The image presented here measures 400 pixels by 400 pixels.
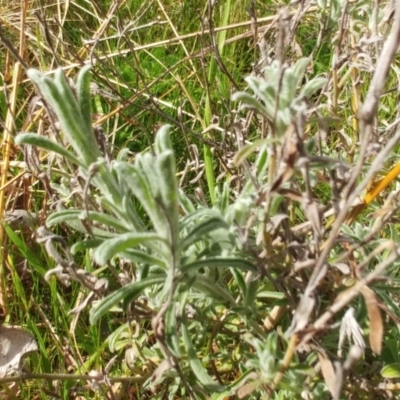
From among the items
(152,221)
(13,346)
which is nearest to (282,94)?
(152,221)

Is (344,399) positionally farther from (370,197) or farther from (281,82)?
(281,82)

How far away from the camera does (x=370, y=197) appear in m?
0.89

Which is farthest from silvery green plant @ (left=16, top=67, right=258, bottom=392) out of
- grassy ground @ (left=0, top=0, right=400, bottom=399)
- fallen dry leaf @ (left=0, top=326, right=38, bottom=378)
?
fallen dry leaf @ (left=0, top=326, right=38, bottom=378)

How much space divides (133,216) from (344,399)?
1.49 ft

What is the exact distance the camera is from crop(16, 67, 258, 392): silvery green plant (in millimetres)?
779

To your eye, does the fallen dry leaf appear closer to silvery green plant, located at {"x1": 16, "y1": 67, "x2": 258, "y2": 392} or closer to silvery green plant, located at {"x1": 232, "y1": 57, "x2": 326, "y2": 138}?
silvery green plant, located at {"x1": 16, "y1": 67, "x2": 258, "y2": 392}

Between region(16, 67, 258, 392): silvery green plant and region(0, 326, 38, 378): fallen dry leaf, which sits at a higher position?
region(16, 67, 258, 392): silvery green plant

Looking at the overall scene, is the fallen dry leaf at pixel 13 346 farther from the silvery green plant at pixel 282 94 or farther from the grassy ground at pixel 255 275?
the silvery green plant at pixel 282 94

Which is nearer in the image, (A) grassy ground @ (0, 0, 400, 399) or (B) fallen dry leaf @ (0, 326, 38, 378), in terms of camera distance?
(A) grassy ground @ (0, 0, 400, 399)

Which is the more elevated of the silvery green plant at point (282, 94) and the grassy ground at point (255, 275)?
the silvery green plant at point (282, 94)

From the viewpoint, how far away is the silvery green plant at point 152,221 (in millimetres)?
779

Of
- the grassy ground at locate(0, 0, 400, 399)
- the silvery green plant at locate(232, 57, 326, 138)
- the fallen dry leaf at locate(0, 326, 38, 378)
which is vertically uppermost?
the silvery green plant at locate(232, 57, 326, 138)

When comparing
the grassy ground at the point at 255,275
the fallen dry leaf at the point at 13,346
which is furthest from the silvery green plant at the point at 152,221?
the fallen dry leaf at the point at 13,346

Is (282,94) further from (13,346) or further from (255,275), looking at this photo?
(13,346)
